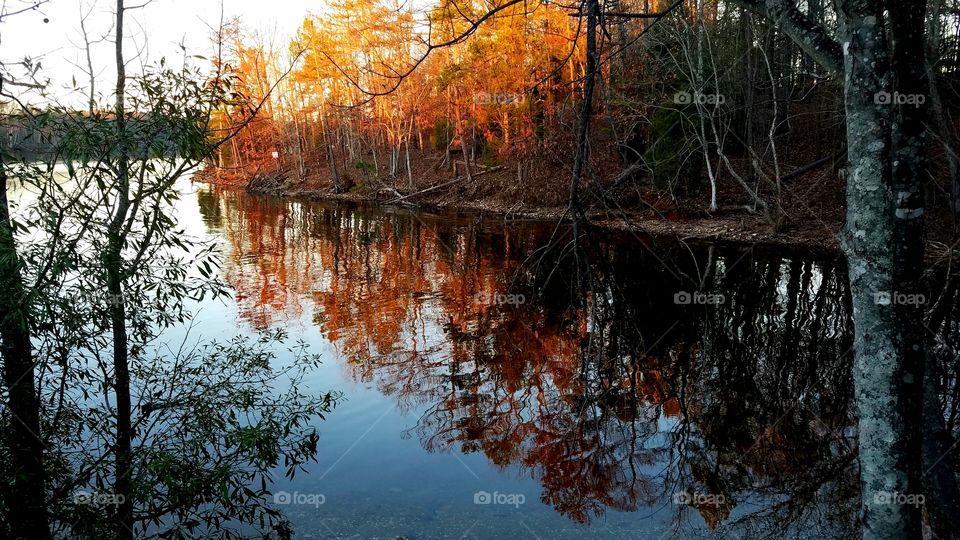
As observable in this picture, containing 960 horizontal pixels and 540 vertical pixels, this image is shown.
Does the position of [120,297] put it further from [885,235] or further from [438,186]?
[438,186]

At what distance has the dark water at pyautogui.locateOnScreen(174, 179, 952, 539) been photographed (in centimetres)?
671

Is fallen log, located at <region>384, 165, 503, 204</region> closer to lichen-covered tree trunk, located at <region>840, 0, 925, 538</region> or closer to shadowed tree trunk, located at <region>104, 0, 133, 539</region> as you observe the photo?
shadowed tree trunk, located at <region>104, 0, 133, 539</region>

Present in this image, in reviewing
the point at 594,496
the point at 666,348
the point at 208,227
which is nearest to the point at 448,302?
the point at 666,348

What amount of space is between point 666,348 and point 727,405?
103 inches

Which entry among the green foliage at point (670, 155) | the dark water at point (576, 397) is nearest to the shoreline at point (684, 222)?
the dark water at point (576, 397)

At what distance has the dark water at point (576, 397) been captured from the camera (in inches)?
264

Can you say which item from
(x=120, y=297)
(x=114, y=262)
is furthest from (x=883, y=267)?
(x=120, y=297)

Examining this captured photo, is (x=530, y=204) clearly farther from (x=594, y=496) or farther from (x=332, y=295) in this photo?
(x=594, y=496)

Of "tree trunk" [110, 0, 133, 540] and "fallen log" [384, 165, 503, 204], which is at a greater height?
"fallen log" [384, 165, 503, 204]

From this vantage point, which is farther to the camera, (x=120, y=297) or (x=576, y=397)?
(x=576, y=397)

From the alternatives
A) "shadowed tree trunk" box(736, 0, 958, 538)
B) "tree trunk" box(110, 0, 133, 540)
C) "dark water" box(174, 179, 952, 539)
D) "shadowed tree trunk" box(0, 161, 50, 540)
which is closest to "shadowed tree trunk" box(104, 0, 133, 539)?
"tree trunk" box(110, 0, 133, 540)

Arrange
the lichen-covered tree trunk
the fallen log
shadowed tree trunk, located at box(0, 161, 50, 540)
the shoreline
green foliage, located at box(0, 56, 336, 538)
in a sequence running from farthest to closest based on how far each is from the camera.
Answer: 1. the fallen log
2. the shoreline
3. green foliage, located at box(0, 56, 336, 538)
4. shadowed tree trunk, located at box(0, 161, 50, 540)
5. the lichen-covered tree trunk

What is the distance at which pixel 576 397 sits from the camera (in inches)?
389

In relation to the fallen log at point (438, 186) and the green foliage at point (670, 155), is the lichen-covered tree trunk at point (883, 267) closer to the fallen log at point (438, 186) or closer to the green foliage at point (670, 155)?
the green foliage at point (670, 155)
